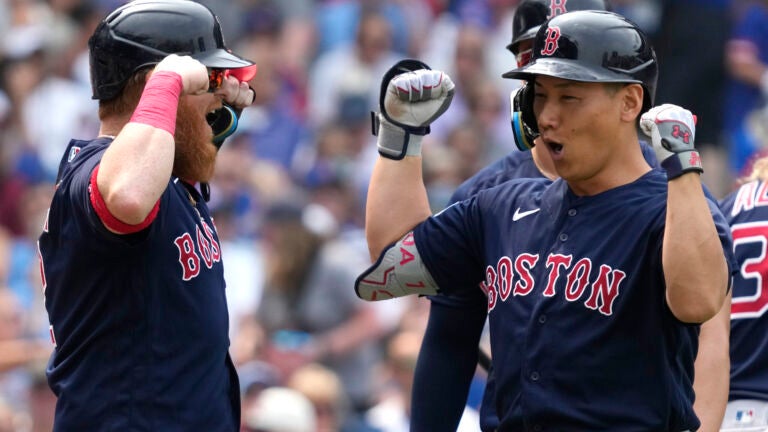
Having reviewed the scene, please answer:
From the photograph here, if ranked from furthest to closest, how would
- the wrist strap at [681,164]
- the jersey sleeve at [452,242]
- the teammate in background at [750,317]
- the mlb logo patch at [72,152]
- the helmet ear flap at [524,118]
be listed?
the teammate in background at [750,317]
the jersey sleeve at [452,242]
the helmet ear flap at [524,118]
the mlb logo patch at [72,152]
the wrist strap at [681,164]

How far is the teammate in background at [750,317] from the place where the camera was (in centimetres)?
473

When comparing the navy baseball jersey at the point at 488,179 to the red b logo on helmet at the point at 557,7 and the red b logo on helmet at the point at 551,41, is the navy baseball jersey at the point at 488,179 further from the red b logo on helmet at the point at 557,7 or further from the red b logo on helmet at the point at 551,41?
the red b logo on helmet at the point at 551,41

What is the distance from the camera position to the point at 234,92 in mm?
4062

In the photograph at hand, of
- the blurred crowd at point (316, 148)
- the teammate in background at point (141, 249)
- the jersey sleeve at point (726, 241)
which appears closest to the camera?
the teammate in background at point (141, 249)

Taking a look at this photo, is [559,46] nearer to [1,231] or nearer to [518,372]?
[518,372]

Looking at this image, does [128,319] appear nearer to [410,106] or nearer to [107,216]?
[107,216]

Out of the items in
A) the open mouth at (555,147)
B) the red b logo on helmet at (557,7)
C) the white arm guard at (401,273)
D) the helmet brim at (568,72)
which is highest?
the helmet brim at (568,72)

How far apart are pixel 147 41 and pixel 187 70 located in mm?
221

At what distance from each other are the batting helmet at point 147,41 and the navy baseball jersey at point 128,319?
A: 217 mm

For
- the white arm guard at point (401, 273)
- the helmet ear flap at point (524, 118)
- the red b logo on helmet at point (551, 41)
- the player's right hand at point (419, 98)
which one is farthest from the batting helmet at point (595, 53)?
the white arm guard at point (401, 273)

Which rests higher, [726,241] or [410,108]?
[410,108]

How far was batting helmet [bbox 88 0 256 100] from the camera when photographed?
3.88 m

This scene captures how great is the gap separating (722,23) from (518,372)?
6144 millimetres

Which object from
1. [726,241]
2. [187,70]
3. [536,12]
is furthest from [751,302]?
[187,70]
